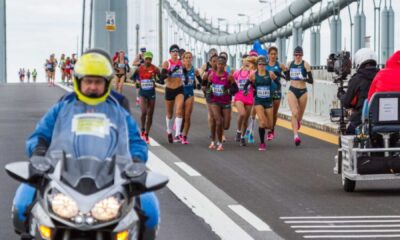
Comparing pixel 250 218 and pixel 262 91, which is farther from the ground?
pixel 262 91

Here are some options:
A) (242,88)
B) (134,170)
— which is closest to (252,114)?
(242,88)

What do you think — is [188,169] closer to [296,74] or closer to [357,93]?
[357,93]

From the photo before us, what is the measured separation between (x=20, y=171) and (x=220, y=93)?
14940 millimetres

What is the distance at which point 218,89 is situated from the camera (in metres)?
21.2

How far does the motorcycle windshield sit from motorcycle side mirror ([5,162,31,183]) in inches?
7.3

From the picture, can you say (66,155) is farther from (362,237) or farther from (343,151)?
(343,151)

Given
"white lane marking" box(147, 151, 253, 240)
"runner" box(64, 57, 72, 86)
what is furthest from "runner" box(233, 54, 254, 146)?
"runner" box(64, 57, 72, 86)

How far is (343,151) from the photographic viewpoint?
46.9 ft

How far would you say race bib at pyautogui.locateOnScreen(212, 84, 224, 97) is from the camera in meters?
21.2

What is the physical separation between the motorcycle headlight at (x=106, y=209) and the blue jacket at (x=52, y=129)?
81 centimetres

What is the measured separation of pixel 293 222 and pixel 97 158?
510 cm

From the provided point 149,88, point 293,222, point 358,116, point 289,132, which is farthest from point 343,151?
point 289,132

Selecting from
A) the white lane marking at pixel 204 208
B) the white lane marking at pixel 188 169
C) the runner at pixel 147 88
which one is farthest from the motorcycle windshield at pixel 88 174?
the runner at pixel 147 88

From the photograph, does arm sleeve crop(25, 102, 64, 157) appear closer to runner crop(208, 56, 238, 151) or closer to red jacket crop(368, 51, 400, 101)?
red jacket crop(368, 51, 400, 101)
